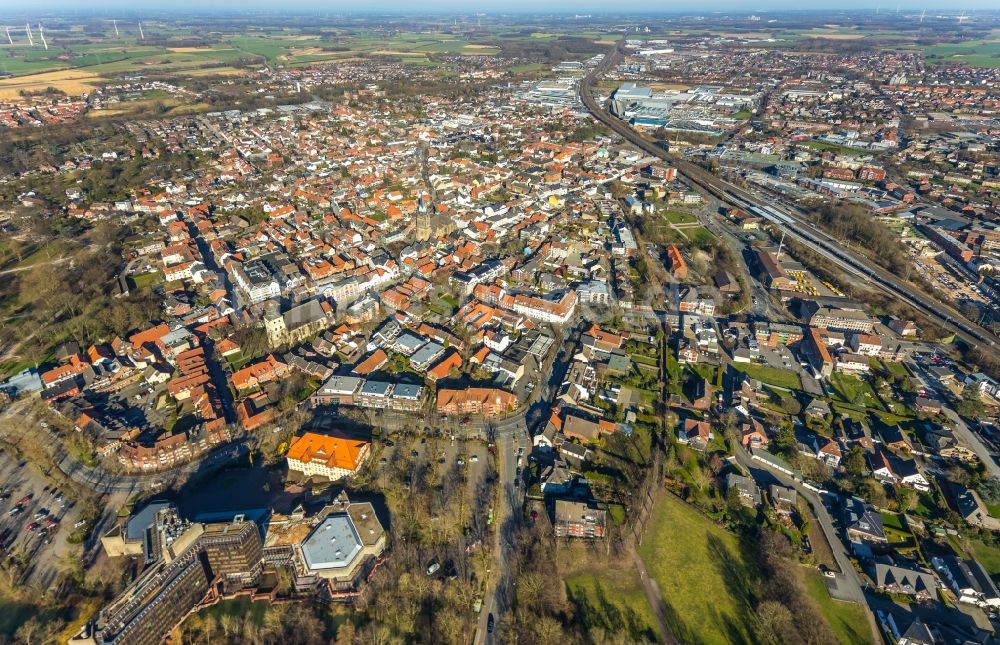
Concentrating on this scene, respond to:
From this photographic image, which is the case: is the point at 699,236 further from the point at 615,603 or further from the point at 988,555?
the point at 615,603

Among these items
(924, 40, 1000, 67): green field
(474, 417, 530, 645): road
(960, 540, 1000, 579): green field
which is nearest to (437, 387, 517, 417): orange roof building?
(474, 417, 530, 645): road

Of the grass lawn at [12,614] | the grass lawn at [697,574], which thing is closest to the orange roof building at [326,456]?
the grass lawn at [12,614]

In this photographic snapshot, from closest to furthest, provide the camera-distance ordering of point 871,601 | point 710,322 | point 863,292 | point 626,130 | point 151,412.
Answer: point 871,601
point 151,412
point 710,322
point 863,292
point 626,130

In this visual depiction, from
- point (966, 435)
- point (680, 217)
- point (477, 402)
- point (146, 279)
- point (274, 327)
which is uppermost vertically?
point (680, 217)

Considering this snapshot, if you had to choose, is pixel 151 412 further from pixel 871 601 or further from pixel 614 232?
pixel 614 232

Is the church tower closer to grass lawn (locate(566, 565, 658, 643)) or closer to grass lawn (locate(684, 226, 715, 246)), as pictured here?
grass lawn (locate(566, 565, 658, 643))

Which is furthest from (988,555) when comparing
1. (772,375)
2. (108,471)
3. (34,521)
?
(34,521)

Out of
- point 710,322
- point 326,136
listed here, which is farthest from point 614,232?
point 326,136
